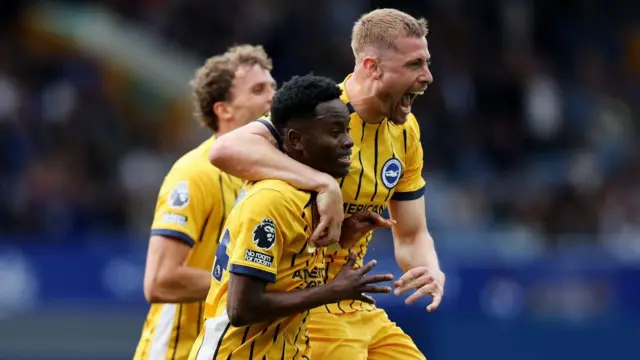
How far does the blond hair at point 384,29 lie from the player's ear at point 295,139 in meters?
0.67

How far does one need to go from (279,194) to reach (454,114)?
35.1 feet

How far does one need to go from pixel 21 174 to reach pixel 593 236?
643cm

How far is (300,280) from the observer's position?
191 inches

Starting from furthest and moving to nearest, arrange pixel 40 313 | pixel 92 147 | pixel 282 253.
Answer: pixel 92 147 → pixel 40 313 → pixel 282 253

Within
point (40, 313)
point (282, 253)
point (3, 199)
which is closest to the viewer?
point (282, 253)

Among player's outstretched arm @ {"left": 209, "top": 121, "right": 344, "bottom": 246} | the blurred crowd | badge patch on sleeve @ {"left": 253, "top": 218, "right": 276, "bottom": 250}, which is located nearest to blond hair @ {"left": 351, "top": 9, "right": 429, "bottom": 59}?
player's outstretched arm @ {"left": 209, "top": 121, "right": 344, "bottom": 246}

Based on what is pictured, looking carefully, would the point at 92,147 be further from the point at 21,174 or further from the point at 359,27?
the point at 359,27

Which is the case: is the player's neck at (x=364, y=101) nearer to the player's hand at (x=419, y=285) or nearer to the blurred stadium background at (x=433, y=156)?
the player's hand at (x=419, y=285)

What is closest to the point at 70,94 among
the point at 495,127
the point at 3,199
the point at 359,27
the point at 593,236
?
the point at 3,199

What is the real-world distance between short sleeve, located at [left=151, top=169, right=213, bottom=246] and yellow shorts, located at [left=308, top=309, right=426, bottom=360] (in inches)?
38.6

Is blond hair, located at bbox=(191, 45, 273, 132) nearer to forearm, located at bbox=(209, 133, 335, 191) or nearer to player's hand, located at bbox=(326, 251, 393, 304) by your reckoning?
forearm, located at bbox=(209, 133, 335, 191)

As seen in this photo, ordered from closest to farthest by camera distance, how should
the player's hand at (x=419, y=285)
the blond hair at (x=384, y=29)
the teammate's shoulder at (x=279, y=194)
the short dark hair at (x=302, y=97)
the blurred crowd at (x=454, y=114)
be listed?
the teammate's shoulder at (x=279, y=194) < the short dark hair at (x=302, y=97) < the player's hand at (x=419, y=285) < the blond hair at (x=384, y=29) < the blurred crowd at (x=454, y=114)

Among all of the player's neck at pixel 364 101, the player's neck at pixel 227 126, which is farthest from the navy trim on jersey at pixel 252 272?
the player's neck at pixel 227 126

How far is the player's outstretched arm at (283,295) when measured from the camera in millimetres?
4594
